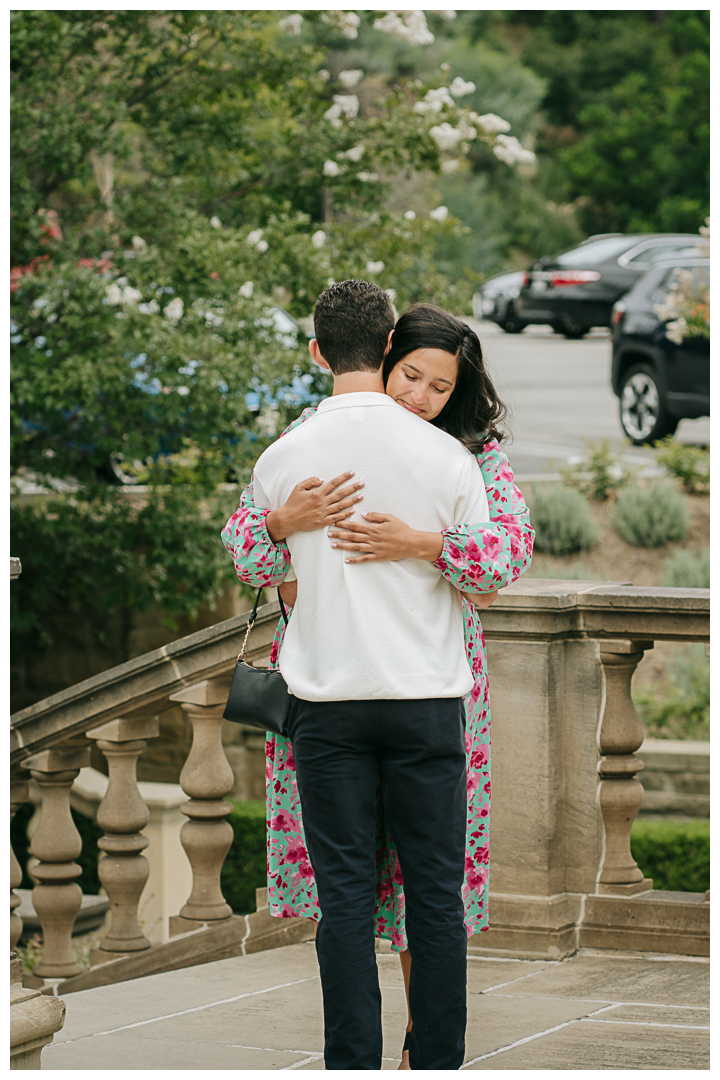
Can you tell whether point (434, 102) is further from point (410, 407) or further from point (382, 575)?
point (382, 575)

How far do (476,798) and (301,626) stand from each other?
1.95ft

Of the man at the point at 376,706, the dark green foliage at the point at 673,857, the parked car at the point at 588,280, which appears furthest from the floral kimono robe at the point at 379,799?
the parked car at the point at 588,280

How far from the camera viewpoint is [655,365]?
13117mm

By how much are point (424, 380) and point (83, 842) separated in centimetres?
792

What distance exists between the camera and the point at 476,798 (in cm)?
303

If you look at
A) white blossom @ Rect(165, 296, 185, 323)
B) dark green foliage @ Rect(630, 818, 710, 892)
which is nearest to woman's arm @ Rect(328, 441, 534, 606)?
white blossom @ Rect(165, 296, 185, 323)

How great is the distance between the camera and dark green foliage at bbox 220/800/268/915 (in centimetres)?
899

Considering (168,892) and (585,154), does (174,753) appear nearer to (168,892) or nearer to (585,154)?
(168,892)

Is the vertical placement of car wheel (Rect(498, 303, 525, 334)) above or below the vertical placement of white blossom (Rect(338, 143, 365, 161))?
above

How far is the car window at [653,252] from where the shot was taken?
72.8ft

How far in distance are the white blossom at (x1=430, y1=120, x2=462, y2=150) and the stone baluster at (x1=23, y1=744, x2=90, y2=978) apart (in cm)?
525

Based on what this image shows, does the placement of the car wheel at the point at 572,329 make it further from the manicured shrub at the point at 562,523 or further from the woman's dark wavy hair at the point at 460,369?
the woman's dark wavy hair at the point at 460,369

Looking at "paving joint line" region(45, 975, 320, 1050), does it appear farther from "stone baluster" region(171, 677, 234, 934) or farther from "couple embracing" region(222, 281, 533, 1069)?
"couple embracing" region(222, 281, 533, 1069)

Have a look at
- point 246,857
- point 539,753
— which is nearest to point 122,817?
point 539,753
